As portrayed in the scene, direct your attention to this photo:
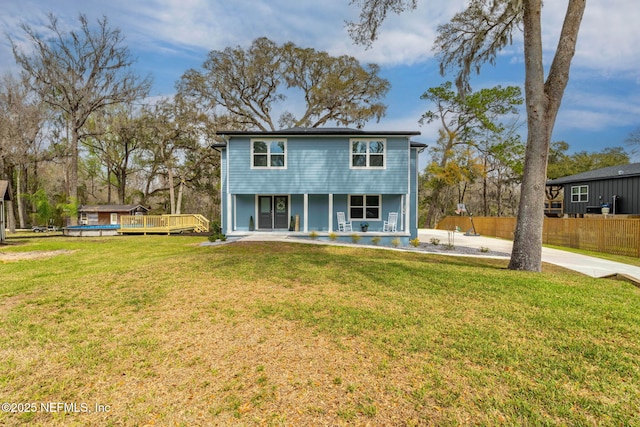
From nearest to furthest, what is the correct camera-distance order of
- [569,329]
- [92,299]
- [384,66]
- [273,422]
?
[273,422]
[569,329]
[92,299]
[384,66]

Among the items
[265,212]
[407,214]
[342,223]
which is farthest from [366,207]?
[265,212]

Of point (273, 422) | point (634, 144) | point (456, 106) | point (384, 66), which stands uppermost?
point (384, 66)

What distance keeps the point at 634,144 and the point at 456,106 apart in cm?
1950

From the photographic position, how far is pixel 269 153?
47.0ft

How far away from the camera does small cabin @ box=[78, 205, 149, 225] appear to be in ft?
83.8

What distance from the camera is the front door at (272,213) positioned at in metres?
15.5

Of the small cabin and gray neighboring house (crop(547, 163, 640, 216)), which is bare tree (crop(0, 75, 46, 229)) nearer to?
the small cabin

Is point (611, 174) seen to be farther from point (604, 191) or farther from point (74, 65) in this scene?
point (74, 65)

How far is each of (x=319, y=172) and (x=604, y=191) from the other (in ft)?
66.2

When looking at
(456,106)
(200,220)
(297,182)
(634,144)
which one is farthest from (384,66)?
(634,144)

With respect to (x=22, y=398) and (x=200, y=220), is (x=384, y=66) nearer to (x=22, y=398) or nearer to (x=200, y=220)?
(x=200, y=220)

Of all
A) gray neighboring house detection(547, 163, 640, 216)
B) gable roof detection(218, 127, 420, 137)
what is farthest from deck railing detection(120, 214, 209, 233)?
gray neighboring house detection(547, 163, 640, 216)

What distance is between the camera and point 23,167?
27.9 m

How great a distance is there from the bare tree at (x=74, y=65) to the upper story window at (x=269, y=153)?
17.2 meters
